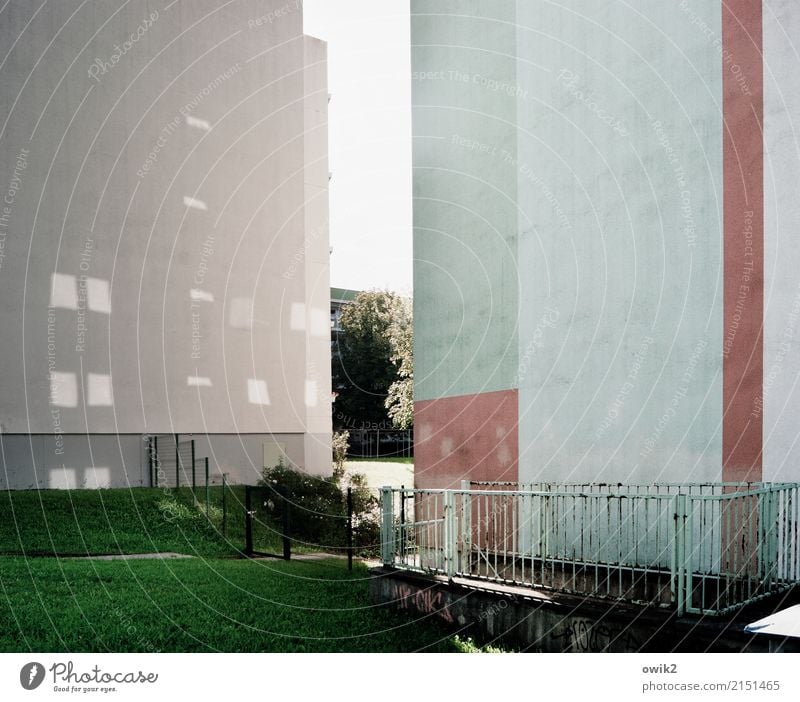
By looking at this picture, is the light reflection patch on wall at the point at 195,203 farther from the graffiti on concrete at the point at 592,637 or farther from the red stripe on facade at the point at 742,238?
the graffiti on concrete at the point at 592,637

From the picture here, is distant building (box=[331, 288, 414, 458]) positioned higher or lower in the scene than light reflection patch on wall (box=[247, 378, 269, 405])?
lower

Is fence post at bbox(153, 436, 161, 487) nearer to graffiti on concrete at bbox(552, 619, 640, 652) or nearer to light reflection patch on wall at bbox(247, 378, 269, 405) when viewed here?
light reflection patch on wall at bbox(247, 378, 269, 405)

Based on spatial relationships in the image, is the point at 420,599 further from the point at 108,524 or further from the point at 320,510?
the point at 320,510

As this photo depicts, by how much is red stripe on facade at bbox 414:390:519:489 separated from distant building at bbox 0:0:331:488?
10.3 metres

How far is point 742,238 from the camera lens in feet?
27.2

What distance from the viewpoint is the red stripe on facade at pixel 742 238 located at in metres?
8.07

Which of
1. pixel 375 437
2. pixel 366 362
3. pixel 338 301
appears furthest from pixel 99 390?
pixel 338 301

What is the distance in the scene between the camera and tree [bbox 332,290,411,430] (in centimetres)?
3155

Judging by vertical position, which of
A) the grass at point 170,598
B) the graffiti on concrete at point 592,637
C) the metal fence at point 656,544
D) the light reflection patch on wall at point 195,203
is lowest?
the grass at point 170,598

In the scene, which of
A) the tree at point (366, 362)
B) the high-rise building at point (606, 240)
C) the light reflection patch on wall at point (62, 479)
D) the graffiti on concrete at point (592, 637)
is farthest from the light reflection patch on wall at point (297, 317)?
the graffiti on concrete at point (592, 637)

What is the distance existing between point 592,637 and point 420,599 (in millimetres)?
2455

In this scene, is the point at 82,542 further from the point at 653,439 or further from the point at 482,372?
the point at 653,439

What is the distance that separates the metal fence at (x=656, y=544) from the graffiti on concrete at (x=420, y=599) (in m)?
0.26

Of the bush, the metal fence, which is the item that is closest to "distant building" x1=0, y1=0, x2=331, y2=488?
the bush
